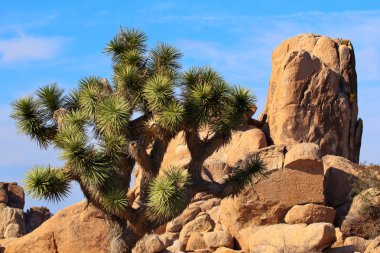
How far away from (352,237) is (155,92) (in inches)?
324

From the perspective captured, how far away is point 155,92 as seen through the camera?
16.7 meters

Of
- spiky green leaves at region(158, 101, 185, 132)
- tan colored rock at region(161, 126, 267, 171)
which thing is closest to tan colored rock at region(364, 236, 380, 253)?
spiky green leaves at region(158, 101, 185, 132)

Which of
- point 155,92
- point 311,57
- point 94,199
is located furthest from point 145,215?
point 311,57

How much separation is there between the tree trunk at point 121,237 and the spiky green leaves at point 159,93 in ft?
8.90

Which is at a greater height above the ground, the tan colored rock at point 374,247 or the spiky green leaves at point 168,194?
the spiky green leaves at point 168,194

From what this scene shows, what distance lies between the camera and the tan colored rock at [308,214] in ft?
75.7

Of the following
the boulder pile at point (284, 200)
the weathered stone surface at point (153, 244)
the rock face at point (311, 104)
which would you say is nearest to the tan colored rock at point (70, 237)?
the boulder pile at point (284, 200)

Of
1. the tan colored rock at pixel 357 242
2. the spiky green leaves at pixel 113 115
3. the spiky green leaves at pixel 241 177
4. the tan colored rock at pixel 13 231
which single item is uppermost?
the tan colored rock at pixel 13 231

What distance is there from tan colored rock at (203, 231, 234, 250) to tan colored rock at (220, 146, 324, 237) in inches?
29.5

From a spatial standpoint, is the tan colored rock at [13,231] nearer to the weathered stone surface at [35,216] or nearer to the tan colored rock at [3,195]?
the weathered stone surface at [35,216]

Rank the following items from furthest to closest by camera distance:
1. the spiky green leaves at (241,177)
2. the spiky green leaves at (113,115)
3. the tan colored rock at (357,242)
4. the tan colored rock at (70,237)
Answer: the tan colored rock at (70,237) < the tan colored rock at (357,242) < the spiky green leaves at (241,177) < the spiky green leaves at (113,115)

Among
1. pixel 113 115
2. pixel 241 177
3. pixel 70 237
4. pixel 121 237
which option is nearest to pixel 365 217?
pixel 241 177

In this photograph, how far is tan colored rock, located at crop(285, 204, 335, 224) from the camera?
75.7 feet

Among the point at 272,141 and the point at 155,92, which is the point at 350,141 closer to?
the point at 272,141
